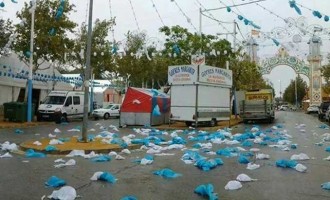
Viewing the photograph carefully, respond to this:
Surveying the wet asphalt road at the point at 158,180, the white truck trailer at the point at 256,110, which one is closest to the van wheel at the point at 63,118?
the white truck trailer at the point at 256,110

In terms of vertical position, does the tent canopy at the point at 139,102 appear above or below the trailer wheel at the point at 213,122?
above

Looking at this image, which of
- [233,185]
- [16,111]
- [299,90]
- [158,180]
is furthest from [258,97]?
[299,90]

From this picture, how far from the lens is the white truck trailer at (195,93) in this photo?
80.4 feet

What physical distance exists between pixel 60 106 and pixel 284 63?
51.1 meters

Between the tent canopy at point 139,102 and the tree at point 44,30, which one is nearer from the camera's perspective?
the tent canopy at point 139,102

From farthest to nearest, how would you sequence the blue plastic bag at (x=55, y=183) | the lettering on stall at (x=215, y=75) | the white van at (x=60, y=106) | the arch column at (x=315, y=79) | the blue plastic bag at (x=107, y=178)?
1. the arch column at (x=315, y=79)
2. the white van at (x=60, y=106)
3. the lettering on stall at (x=215, y=75)
4. the blue plastic bag at (x=107, y=178)
5. the blue plastic bag at (x=55, y=183)

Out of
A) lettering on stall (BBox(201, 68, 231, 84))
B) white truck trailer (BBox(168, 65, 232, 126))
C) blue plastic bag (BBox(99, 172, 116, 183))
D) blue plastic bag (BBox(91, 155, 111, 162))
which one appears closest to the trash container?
white truck trailer (BBox(168, 65, 232, 126))

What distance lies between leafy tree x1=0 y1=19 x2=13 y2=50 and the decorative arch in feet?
161

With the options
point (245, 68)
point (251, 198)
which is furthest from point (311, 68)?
point (251, 198)

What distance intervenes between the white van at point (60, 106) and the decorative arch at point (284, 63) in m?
45.6

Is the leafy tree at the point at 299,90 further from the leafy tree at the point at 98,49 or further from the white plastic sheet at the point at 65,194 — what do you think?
the white plastic sheet at the point at 65,194

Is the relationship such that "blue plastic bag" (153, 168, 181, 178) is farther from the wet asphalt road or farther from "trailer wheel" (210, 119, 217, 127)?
"trailer wheel" (210, 119, 217, 127)

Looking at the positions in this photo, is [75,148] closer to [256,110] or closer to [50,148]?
[50,148]

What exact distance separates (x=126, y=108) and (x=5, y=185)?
18.3 m
